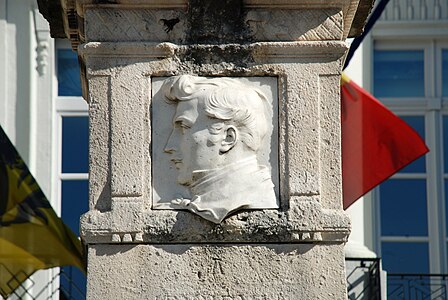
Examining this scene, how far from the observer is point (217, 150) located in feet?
26.3

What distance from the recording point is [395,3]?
1659 cm

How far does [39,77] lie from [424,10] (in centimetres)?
351

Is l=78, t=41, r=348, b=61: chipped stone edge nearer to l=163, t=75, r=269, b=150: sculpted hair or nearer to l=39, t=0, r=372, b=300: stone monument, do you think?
l=39, t=0, r=372, b=300: stone monument

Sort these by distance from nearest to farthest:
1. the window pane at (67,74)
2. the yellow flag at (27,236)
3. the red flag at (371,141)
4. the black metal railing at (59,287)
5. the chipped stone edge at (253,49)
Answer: the chipped stone edge at (253,49)
the yellow flag at (27,236)
the red flag at (371,141)
the black metal railing at (59,287)
the window pane at (67,74)

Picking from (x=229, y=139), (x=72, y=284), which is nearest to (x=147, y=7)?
(x=229, y=139)

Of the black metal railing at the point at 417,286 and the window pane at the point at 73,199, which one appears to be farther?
the window pane at the point at 73,199

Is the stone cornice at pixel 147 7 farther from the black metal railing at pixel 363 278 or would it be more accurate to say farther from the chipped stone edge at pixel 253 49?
the black metal railing at pixel 363 278

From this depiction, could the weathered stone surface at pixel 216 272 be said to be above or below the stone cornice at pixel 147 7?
below

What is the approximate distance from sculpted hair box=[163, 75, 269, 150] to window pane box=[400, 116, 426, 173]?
8418 mm

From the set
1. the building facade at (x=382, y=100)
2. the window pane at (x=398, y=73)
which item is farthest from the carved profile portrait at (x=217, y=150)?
the window pane at (x=398, y=73)

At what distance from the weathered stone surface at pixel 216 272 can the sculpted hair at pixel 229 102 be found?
494 mm

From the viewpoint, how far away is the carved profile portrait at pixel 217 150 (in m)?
8.00

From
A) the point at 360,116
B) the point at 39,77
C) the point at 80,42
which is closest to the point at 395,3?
the point at 360,116

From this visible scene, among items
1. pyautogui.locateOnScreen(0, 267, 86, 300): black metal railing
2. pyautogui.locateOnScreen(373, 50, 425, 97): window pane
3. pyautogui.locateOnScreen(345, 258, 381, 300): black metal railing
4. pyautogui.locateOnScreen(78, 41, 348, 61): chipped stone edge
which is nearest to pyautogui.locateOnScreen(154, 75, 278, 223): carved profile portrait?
pyautogui.locateOnScreen(78, 41, 348, 61): chipped stone edge
